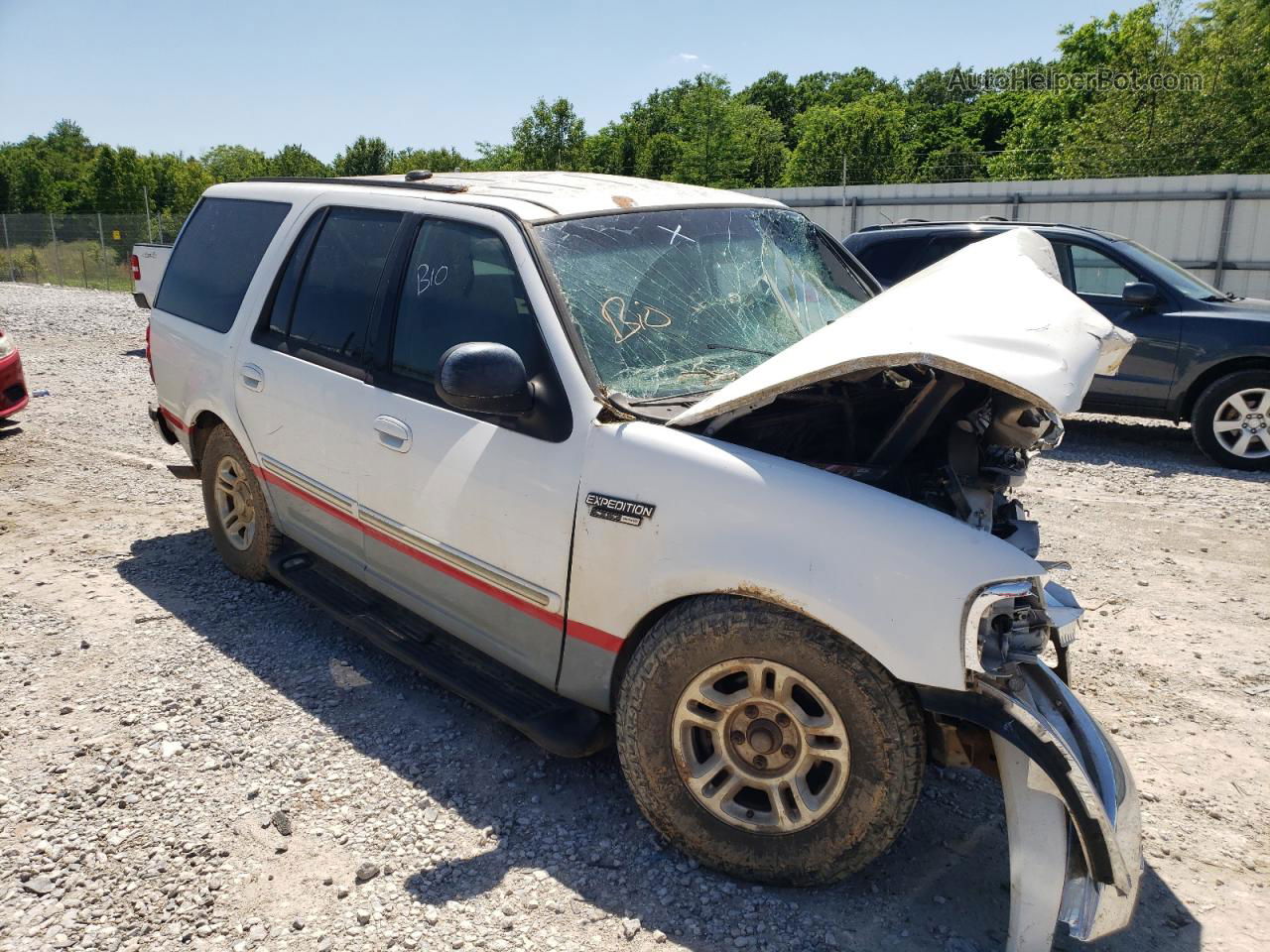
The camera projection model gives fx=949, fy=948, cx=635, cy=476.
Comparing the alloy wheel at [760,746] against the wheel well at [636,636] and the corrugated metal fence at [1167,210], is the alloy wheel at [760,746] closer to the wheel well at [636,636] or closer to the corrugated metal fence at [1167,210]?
the wheel well at [636,636]

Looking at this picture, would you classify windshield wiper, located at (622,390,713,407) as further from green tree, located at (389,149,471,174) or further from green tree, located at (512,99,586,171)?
green tree, located at (389,149,471,174)

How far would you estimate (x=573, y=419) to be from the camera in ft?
9.71

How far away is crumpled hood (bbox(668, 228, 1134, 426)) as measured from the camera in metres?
2.40

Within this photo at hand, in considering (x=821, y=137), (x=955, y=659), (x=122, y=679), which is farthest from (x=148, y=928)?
(x=821, y=137)

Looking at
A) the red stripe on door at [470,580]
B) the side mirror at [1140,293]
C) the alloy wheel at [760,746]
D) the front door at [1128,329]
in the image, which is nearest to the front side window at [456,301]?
the red stripe on door at [470,580]

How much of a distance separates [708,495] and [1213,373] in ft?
23.7

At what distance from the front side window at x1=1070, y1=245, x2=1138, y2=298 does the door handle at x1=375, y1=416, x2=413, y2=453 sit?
7.06 meters

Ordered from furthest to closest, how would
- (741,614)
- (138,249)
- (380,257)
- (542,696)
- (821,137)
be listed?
(821,137) → (138,249) → (380,257) → (542,696) → (741,614)

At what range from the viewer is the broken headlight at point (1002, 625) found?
235cm

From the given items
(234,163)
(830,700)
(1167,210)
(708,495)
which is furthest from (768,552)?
(234,163)

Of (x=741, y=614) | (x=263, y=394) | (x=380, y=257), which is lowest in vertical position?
(x=741, y=614)

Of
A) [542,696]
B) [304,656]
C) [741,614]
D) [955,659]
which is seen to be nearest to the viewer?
[955,659]

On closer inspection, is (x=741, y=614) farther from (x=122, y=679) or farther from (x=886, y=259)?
(x=886, y=259)

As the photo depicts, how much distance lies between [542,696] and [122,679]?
6.52 feet
